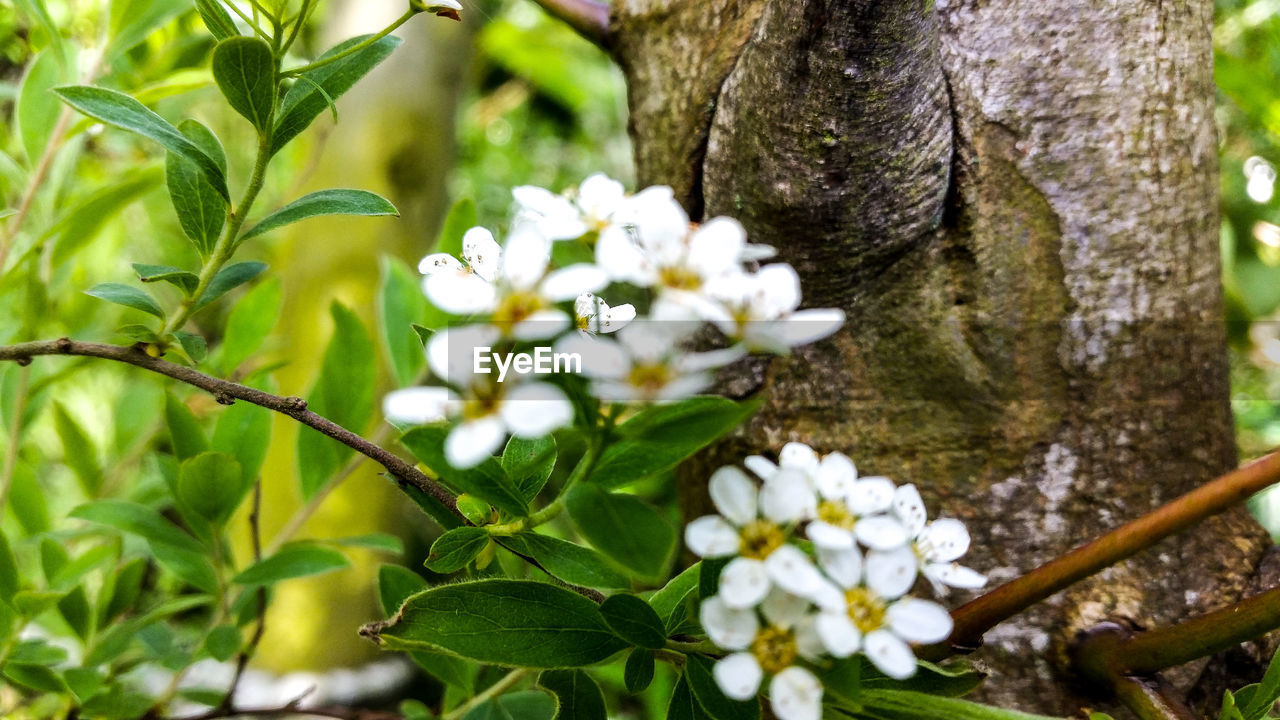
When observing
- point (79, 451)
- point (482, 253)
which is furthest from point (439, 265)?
point (79, 451)

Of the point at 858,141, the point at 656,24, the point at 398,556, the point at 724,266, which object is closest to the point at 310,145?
the point at 398,556

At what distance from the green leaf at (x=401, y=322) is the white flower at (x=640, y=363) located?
28 cm

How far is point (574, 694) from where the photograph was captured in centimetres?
29

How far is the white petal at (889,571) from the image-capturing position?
0.21 m

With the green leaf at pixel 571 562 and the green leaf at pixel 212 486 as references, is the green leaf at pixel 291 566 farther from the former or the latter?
the green leaf at pixel 571 562

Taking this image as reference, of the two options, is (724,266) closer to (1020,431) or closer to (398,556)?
(1020,431)

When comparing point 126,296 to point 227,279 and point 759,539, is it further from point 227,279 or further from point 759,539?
point 759,539

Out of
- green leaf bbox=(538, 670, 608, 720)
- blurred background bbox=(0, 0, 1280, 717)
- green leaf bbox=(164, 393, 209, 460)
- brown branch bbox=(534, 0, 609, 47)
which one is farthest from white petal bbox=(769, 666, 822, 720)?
brown branch bbox=(534, 0, 609, 47)

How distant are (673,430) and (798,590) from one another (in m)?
0.05

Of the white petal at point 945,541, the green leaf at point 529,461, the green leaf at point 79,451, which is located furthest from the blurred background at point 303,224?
the white petal at point 945,541

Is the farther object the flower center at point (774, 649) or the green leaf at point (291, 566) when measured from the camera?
the green leaf at point (291, 566)

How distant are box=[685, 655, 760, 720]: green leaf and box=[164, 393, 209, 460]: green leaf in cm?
28

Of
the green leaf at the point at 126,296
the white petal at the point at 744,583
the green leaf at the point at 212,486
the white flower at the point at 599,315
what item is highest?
the white flower at the point at 599,315

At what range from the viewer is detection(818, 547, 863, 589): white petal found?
205 millimetres
